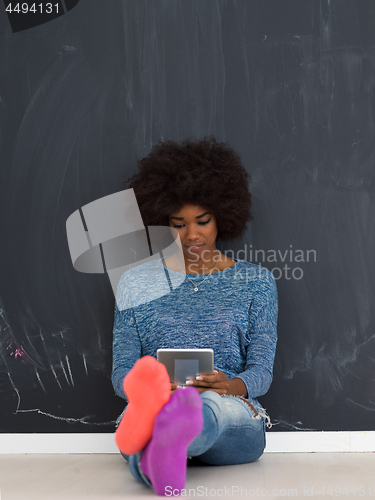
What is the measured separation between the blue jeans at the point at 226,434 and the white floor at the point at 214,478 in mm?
37

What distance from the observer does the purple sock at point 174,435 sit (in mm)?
994

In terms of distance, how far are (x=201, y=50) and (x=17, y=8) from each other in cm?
77

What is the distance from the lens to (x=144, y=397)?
101 centimetres

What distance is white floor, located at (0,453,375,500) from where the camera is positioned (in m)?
1.13

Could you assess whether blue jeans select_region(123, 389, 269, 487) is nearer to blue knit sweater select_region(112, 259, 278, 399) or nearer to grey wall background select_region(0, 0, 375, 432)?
blue knit sweater select_region(112, 259, 278, 399)

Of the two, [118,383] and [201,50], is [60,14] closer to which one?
[201,50]

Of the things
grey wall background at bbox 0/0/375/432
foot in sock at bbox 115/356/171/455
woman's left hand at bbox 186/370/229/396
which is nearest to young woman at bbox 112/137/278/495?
woman's left hand at bbox 186/370/229/396

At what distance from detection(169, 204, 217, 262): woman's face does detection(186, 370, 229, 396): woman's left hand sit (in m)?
0.48

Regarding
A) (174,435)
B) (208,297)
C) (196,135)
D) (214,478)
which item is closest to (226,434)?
(214,478)

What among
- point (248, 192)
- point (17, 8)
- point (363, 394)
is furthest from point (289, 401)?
point (17, 8)

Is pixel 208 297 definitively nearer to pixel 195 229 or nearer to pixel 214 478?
pixel 195 229

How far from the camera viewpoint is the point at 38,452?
179 centimetres

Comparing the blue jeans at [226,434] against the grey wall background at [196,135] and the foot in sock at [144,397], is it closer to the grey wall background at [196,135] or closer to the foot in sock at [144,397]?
the foot in sock at [144,397]

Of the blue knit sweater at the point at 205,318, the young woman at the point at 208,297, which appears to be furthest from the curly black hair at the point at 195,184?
the blue knit sweater at the point at 205,318
